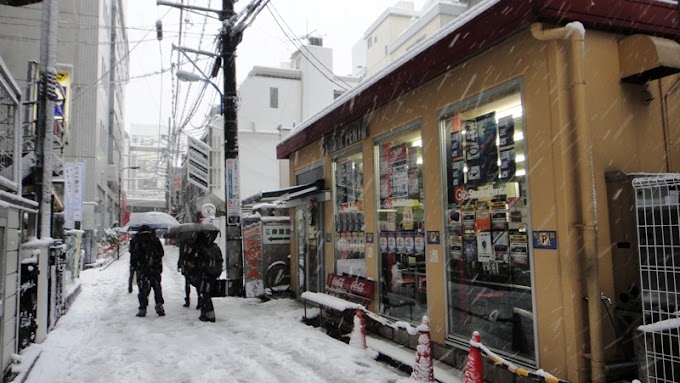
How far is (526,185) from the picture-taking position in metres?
5.25

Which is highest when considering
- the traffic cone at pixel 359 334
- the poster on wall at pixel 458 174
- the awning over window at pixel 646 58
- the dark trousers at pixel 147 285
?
the awning over window at pixel 646 58

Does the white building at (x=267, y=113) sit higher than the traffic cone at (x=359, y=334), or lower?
higher

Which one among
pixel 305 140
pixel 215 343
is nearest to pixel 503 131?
pixel 215 343

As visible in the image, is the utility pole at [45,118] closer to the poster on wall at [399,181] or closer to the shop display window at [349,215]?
the shop display window at [349,215]

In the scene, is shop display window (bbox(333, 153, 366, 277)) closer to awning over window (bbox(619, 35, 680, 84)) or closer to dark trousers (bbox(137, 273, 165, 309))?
dark trousers (bbox(137, 273, 165, 309))

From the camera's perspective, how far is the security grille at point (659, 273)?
405 cm

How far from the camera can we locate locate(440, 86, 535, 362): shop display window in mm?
5656

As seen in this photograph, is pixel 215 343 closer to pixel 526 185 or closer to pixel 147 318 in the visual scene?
pixel 147 318

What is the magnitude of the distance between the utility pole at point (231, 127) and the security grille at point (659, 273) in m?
9.50

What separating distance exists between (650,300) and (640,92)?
247cm

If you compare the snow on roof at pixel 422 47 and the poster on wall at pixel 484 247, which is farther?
the poster on wall at pixel 484 247

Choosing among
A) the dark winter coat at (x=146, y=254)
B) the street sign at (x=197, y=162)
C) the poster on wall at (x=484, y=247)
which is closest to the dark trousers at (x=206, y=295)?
the dark winter coat at (x=146, y=254)

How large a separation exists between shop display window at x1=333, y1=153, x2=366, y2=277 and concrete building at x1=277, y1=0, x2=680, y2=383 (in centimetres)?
140

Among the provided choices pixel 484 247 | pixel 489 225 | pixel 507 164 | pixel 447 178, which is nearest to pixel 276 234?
pixel 447 178
